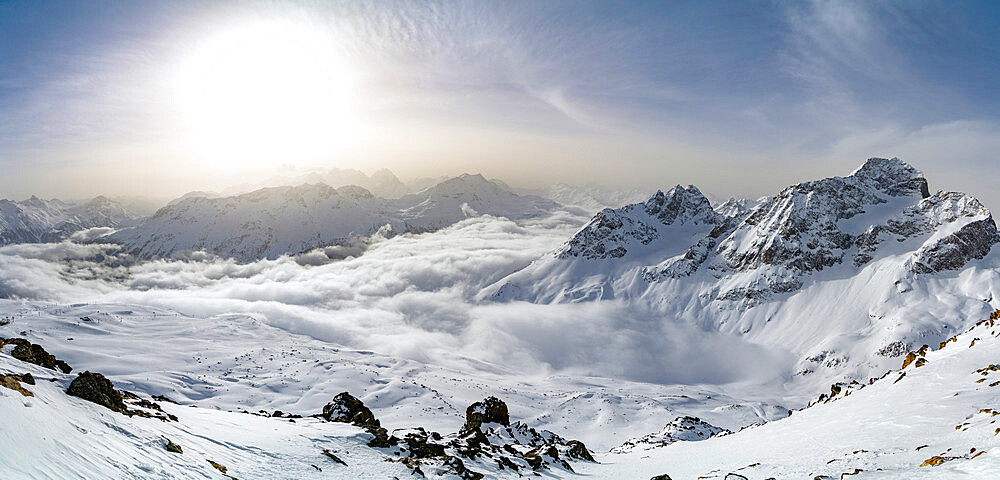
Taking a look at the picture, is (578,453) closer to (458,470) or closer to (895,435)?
(458,470)

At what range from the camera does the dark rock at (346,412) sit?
36441 mm

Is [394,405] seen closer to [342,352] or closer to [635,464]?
[342,352]

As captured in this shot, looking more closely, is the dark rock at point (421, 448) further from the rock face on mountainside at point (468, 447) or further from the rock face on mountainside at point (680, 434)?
the rock face on mountainside at point (680, 434)

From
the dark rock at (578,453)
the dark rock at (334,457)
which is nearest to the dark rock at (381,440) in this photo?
the dark rock at (334,457)

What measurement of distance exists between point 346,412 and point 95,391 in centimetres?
2059

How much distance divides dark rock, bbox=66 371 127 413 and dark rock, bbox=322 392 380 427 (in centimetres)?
1750

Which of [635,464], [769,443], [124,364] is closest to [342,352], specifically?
[124,364]

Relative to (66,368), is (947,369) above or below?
above

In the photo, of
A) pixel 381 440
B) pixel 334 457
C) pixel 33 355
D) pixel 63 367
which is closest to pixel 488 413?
pixel 381 440

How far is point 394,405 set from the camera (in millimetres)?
113062

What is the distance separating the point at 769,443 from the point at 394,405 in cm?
9740

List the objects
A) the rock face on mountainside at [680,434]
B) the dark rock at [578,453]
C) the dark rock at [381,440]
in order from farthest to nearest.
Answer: the rock face on mountainside at [680,434]
the dark rock at [578,453]
the dark rock at [381,440]

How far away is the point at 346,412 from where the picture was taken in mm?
37969

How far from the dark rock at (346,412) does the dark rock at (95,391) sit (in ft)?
57.4
